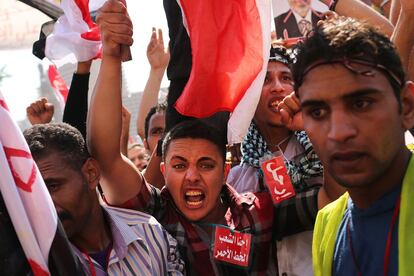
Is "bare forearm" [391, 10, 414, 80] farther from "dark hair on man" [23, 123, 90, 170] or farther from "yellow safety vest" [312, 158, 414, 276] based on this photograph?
"dark hair on man" [23, 123, 90, 170]

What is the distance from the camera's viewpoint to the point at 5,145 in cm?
185

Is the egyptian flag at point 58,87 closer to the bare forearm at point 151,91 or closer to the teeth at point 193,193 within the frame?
the bare forearm at point 151,91

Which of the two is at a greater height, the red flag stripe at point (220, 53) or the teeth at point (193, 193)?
the red flag stripe at point (220, 53)

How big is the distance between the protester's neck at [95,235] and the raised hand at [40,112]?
1312mm

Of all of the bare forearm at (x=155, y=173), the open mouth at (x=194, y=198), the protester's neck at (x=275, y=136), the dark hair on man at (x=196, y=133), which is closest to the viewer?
the open mouth at (x=194, y=198)

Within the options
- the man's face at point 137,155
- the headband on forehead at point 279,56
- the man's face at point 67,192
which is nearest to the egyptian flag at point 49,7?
the headband on forehead at point 279,56

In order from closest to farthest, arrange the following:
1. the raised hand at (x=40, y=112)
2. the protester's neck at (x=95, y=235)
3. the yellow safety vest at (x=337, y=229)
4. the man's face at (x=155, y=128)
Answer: the yellow safety vest at (x=337, y=229)
the protester's neck at (x=95, y=235)
the raised hand at (x=40, y=112)
the man's face at (x=155, y=128)

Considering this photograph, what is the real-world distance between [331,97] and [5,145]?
2.97ft

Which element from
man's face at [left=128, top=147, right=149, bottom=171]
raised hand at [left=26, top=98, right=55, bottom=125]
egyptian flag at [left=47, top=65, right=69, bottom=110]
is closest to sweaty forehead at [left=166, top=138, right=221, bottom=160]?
raised hand at [left=26, top=98, right=55, bottom=125]

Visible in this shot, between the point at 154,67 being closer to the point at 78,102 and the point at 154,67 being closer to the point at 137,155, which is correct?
the point at 137,155

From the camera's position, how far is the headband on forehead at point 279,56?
3393 millimetres

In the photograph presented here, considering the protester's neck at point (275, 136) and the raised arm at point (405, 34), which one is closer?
the raised arm at point (405, 34)

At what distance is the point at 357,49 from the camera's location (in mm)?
1793

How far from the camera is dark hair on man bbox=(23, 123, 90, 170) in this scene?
A: 2.42m
